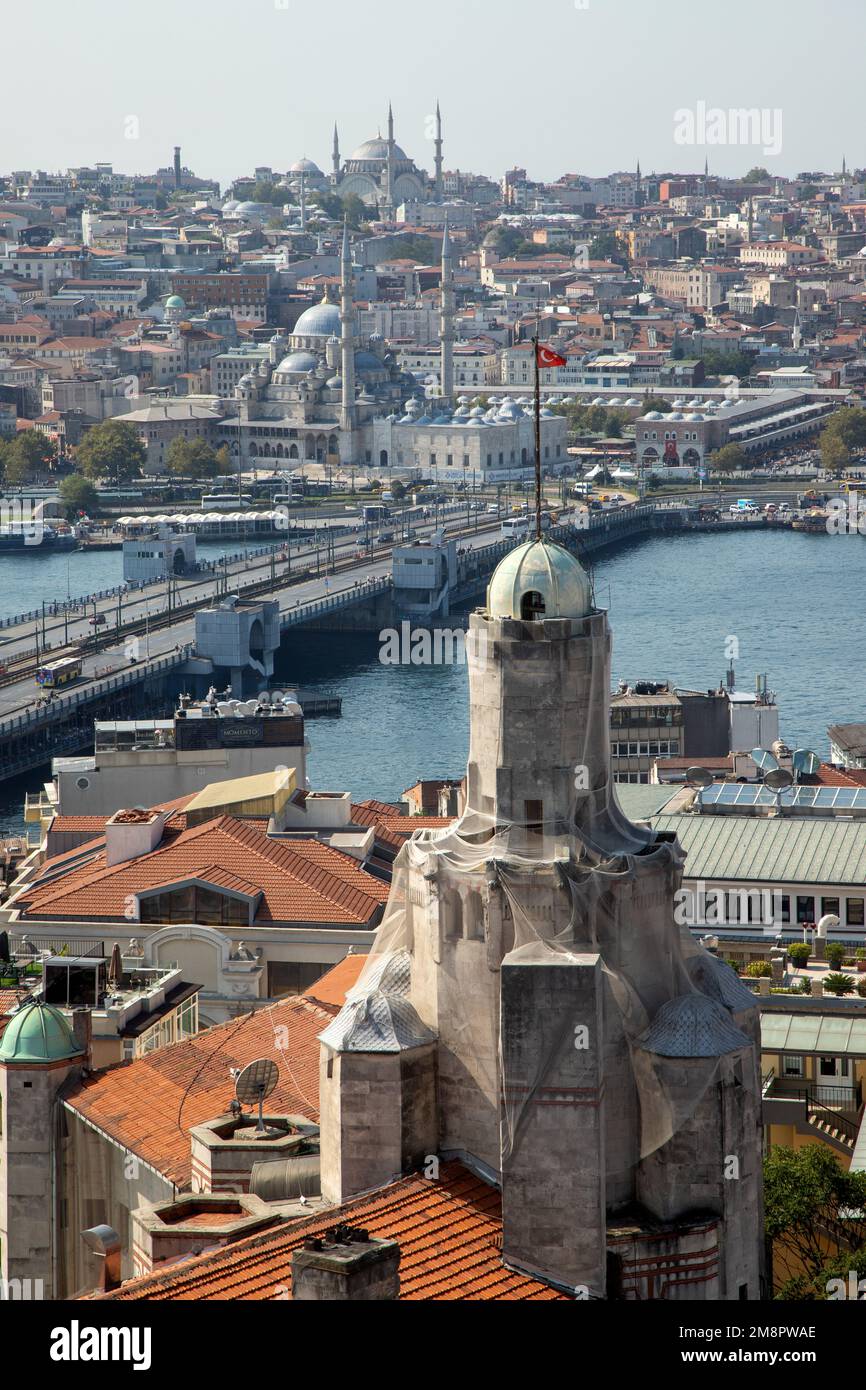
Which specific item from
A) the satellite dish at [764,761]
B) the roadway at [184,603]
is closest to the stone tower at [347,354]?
the roadway at [184,603]

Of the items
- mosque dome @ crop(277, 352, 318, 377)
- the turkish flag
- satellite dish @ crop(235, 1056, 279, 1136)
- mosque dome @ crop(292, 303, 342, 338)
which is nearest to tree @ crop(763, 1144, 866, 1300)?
satellite dish @ crop(235, 1056, 279, 1136)

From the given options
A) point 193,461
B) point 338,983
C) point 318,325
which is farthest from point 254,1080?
point 318,325

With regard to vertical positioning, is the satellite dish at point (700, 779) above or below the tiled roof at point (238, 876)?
above

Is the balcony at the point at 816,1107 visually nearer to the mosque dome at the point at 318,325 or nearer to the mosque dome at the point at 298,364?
the mosque dome at the point at 298,364

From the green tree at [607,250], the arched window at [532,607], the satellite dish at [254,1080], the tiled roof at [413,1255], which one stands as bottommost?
the satellite dish at [254,1080]

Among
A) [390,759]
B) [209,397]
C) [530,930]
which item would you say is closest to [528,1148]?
[530,930]

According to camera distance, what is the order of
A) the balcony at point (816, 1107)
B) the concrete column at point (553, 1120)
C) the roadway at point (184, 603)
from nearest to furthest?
the concrete column at point (553, 1120), the balcony at point (816, 1107), the roadway at point (184, 603)
